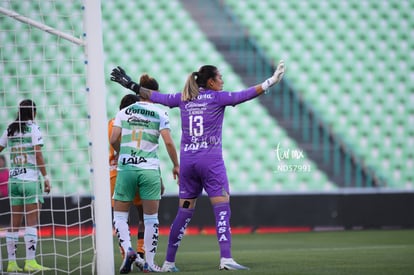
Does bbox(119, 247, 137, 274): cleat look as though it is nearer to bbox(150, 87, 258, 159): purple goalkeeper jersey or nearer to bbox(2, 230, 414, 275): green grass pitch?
bbox(2, 230, 414, 275): green grass pitch

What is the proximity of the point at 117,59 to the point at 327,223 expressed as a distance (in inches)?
211

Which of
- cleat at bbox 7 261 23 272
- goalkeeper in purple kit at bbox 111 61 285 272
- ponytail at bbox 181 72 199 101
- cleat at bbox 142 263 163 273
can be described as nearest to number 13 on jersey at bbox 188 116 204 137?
goalkeeper in purple kit at bbox 111 61 285 272

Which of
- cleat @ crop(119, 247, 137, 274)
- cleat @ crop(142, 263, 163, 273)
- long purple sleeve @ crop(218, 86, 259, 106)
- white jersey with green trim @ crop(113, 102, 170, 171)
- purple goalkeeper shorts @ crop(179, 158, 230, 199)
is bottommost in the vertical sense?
cleat @ crop(142, 263, 163, 273)

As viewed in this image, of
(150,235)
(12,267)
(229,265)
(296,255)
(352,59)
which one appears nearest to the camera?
(229,265)

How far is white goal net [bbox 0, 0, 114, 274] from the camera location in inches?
213

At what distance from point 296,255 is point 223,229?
6.29 feet

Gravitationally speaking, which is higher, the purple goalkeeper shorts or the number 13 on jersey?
the number 13 on jersey

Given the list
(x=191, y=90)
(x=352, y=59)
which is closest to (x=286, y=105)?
(x=352, y=59)

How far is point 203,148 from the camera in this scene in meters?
6.19

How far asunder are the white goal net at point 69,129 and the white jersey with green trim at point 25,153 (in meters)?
0.12

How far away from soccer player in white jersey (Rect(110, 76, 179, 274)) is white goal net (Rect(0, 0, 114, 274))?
0.31m

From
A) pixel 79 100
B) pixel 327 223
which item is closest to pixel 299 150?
pixel 327 223

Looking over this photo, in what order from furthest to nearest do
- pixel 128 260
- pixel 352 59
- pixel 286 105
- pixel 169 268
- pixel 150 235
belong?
pixel 352 59 → pixel 286 105 → pixel 150 235 → pixel 169 268 → pixel 128 260

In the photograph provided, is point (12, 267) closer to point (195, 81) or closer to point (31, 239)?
point (31, 239)
